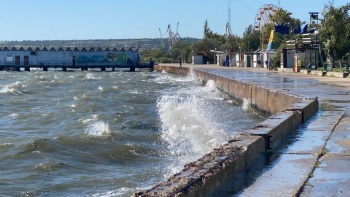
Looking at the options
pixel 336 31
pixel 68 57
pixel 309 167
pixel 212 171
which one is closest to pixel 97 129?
pixel 309 167

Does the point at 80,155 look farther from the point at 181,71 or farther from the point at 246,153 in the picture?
the point at 181,71

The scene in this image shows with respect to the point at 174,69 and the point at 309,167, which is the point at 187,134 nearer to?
the point at 309,167

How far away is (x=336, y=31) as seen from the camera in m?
51.4

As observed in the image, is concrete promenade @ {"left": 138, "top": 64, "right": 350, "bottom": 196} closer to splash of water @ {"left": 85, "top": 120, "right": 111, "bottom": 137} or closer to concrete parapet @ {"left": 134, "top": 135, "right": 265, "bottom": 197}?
concrete parapet @ {"left": 134, "top": 135, "right": 265, "bottom": 197}

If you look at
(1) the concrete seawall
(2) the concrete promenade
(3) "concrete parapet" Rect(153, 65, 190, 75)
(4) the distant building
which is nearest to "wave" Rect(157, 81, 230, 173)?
(1) the concrete seawall

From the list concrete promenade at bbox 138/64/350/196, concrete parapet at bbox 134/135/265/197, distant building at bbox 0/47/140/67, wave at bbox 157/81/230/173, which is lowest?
wave at bbox 157/81/230/173

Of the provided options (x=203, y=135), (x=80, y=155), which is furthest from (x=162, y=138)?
(x=80, y=155)

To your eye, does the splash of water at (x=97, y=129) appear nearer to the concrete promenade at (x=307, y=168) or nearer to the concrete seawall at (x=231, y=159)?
the concrete seawall at (x=231, y=159)

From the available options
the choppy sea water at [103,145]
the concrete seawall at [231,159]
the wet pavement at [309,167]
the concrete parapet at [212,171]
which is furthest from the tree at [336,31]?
the concrete parapet at [212,171]

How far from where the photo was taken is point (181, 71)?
83.2 metres

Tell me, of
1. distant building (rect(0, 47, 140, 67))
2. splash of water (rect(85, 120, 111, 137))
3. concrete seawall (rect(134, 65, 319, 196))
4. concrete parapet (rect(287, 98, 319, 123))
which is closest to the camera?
concrete seawall (rect(134, 65, 319, 196))

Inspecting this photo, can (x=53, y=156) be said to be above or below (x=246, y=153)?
below

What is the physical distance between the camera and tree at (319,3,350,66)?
51438 mm

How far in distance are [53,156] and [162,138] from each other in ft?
12.5
